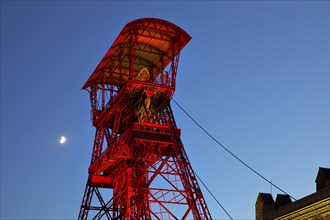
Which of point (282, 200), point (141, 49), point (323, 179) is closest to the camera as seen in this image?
point (323, 179)

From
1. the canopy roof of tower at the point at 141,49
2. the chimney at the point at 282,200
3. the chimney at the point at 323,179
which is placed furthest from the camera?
the canopy roof of tower at the point at 141,49

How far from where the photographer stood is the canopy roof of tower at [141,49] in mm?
63188

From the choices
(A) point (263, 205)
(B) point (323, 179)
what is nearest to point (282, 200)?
(A) point (263, 205)

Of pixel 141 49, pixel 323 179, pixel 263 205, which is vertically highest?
pixel 141 49

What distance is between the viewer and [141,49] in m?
67.0

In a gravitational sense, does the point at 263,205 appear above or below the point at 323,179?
above

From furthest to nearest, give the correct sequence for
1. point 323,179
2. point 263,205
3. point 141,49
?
point 141,49 → point 263,205 → point 323,179

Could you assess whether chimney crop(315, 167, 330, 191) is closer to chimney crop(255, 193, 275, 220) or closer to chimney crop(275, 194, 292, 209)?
chimney crop(275, 194, 292, 209)

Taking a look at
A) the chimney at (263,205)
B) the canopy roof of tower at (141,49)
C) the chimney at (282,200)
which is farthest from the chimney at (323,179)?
the canopy roof of tower at (141,49)

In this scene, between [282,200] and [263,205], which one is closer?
[282,200]

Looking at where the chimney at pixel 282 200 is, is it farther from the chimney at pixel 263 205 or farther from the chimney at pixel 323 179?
the chimney at pixel 323 179

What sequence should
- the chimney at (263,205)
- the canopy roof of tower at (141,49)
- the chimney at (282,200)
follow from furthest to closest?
the canopy roof of tower at (141,49) → the chimney at (263,205) → the chimney at (282,200)

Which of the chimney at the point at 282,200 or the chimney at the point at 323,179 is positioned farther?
the chimney at the point at 282,200

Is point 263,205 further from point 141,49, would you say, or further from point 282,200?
point 141,49
